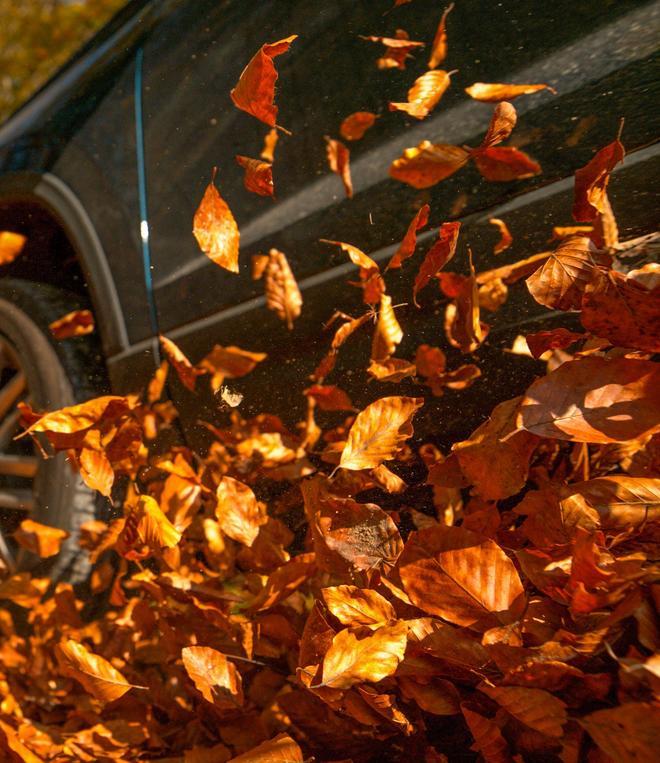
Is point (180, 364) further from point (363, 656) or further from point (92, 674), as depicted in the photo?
point (363, 656)

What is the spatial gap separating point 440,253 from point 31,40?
8010 millimetres

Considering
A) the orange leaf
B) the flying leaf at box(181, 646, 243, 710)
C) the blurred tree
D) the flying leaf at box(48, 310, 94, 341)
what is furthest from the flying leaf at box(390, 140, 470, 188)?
the blurred tree

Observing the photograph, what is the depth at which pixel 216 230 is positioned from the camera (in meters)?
1.29

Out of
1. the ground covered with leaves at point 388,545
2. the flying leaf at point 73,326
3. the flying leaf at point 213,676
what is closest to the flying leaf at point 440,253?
the ground covered with leaves at point 388,545

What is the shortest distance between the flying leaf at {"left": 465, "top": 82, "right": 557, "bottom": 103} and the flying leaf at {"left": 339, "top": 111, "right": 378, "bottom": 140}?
19 centimetres

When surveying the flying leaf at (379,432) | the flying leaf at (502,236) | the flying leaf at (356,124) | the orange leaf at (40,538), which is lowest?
the orange leaf at (40,538)

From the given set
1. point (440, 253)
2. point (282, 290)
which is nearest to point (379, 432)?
point (440, 253)

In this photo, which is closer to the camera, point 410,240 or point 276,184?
point 410,240

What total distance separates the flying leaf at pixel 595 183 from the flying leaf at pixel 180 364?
2.76 ft

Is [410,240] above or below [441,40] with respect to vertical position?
below

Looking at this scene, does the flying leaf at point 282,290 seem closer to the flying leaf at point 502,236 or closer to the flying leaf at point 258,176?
the flying leaf at point 258,176

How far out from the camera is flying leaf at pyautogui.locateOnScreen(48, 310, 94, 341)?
1.64 metres

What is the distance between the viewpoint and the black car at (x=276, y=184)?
3.13 ft

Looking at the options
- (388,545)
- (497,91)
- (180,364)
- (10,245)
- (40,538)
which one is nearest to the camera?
(388,545)
